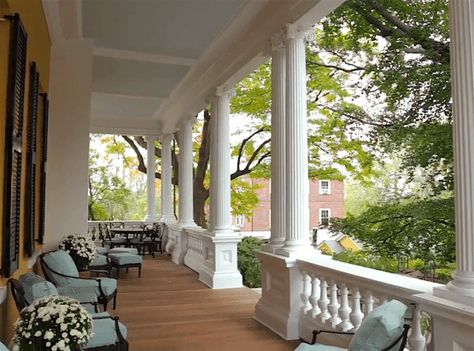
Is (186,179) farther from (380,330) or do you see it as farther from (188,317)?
(380,330)

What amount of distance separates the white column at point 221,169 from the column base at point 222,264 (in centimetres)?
16

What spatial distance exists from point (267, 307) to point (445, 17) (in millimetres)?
5100

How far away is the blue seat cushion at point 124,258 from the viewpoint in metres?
8.27

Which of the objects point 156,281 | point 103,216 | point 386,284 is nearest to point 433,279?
point 386,284

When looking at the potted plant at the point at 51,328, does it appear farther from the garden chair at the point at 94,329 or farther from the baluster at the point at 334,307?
the baluster at the point at 334,307

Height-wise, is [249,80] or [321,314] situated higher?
[249,80]

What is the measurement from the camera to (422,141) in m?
6.58

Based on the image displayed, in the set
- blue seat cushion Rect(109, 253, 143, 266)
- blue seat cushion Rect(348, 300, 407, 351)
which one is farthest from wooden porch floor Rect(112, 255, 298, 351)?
blue seat cushion Rect(348, 300, 407, 351)

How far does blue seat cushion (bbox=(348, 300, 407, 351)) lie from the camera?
252 cm

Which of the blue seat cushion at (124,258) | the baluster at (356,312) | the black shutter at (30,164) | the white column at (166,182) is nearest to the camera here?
the baluster at (356,312)

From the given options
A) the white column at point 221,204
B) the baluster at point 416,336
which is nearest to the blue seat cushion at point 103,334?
the baluster at point 416,336

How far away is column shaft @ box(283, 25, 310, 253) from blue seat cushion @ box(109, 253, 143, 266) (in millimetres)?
4371

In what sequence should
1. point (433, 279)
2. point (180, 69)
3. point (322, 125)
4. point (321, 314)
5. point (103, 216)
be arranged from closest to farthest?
1. point (321, 314)
2. point (433, 279)
3. point (180, 69)
4. point (322, 125)
5. point (103, 216)

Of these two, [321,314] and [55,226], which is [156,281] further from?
[321,314]
